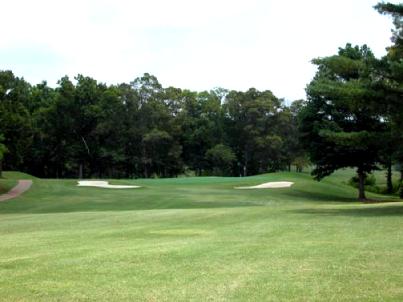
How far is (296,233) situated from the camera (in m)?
12.8

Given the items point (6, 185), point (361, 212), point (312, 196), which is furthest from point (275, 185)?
point (361, 212)

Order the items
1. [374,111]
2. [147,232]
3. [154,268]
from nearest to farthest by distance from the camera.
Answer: [154,268] → [147,232] → [374,111]

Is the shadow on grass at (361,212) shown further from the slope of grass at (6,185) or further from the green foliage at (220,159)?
the green foliage at (220,159)

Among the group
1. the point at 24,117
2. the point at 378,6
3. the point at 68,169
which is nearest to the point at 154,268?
the point at 378,6

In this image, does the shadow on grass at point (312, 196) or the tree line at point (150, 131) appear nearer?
the shadow on grass at point (312, 196)

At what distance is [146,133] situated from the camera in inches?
3125

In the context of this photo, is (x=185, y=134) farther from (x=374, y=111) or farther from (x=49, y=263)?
(x=49, y=263)

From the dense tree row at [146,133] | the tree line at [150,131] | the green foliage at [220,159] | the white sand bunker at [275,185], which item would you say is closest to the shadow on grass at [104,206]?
the white sand bunker at [275,185]

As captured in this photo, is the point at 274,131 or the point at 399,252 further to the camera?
the point at 274,131

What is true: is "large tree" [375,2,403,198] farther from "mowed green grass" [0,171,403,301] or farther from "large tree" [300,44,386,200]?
"large tree" [300,44,386,200]

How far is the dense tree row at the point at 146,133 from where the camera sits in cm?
8031

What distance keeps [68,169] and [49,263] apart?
80.9 metres

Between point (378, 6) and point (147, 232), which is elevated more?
point (378, 6)

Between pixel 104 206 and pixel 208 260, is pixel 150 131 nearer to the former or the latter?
pixel 104 206
